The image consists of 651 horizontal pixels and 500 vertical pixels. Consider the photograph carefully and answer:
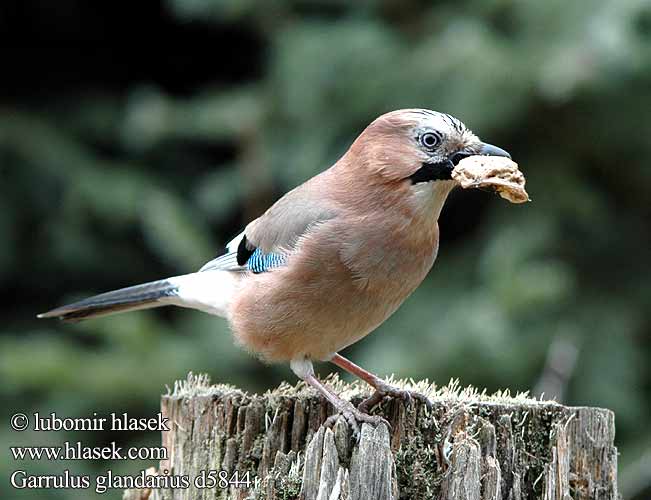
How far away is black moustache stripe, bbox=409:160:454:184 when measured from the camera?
4277 millimetres

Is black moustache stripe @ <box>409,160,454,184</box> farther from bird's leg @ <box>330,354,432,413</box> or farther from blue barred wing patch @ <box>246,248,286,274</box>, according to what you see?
bird's leg @ <box>330,354,432,413</box>

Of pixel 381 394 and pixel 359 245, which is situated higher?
pixel 359 245

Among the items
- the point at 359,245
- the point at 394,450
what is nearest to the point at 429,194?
the point at 359,245

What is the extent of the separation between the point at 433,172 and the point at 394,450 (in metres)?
1.24

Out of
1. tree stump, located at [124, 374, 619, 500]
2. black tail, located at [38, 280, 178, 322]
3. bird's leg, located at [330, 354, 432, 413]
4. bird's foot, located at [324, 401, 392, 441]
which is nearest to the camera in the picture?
tree stump, located at [124, 374, 619, 500]

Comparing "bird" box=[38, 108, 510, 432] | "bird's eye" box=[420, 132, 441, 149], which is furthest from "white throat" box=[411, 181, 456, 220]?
"bird's eye" box=[420, 132, 441, 149]

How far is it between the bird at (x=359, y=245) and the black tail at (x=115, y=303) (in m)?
0.74

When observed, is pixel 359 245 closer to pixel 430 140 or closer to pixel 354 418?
pixel 430 140

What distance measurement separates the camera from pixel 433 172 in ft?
14.2

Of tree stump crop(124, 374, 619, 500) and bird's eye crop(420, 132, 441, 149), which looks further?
bird's eye crop(420, 132, 441, 149)

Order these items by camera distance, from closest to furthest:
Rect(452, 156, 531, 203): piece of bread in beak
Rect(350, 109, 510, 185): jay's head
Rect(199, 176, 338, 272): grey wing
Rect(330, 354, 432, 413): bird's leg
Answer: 1. Rect(330, 354, 432, 413): bird's leg
2. Rect(452, 156, 531, 203): piece of bread in beak
3. Rect(350, 109, 510, 185): jay's head
4. Rect(199, 176, 338, 272): grey wing

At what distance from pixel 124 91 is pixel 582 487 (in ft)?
19.2

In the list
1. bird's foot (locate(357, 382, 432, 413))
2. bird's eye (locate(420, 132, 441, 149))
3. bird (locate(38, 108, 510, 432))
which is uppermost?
bird's eye (locate(420, 132, 441, 149))

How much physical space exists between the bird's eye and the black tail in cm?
166
